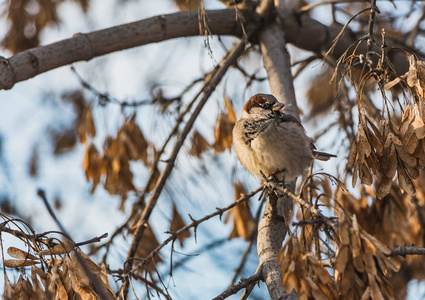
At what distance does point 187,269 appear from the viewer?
272 cm

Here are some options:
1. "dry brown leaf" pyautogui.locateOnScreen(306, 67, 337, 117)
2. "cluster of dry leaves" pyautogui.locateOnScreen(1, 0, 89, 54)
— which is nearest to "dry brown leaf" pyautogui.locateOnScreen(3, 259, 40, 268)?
"cluster of dry leaves" pyautogui.locateOnScreen(1, 0, 89, 54)

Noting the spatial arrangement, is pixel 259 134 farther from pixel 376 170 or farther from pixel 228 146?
pixel 376 170

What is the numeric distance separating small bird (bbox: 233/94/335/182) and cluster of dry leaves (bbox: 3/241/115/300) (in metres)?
A: 1.11

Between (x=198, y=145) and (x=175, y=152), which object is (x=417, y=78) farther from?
(x=198, y=145)

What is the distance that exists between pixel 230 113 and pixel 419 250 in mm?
1493

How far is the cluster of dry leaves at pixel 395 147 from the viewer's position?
1689 mm

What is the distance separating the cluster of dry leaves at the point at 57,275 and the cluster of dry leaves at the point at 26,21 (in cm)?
279

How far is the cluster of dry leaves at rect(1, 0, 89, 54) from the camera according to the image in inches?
156

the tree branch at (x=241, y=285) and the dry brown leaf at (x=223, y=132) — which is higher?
the dry brown leaf at (x=223, y=132)

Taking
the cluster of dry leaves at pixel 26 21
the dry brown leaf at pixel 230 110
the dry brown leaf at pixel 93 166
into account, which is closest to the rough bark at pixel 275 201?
the dry brown leaf at pixel 230 110

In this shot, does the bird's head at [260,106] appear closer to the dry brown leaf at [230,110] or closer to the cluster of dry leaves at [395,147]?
the dry brown leaf at [230,110]

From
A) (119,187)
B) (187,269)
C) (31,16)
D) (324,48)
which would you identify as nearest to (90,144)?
(119,187)

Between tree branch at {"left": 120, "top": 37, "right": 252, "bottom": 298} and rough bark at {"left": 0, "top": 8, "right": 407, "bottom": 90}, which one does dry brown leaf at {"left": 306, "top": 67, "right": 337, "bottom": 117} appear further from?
tree branch at {"left": 120, "top": 37, "right": 252, "bottom": 298}

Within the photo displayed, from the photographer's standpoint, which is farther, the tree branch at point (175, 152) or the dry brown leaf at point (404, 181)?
the tree branch at point (175, 152)
